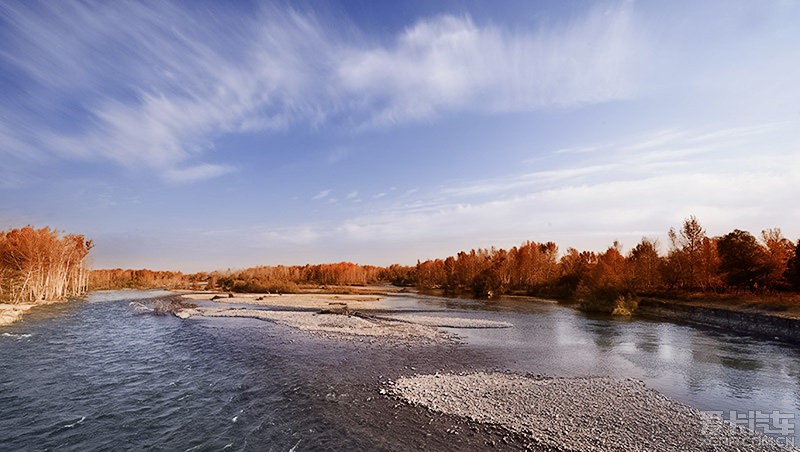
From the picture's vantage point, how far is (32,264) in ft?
173

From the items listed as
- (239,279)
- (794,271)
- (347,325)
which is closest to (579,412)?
(347,325)

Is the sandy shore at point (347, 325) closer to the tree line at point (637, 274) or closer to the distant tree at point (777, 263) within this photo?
the tree line at point (637, 274)

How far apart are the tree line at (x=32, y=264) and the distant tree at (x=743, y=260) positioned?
335 ft

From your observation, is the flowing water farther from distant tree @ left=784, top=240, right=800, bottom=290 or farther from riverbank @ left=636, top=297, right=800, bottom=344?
distant tree @ left=784, top=240, right=800, bottom=290

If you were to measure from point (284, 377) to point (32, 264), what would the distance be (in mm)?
57143

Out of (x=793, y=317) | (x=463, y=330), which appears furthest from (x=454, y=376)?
(x=793, y=317)

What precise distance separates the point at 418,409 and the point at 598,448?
242 inches

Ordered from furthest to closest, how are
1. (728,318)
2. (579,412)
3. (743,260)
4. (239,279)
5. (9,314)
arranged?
(239,279), (743,260), (728,318), (9,314), (579,412)

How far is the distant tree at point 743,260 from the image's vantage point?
54.4 meters

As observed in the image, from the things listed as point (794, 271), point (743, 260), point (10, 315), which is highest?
point (743, 260)

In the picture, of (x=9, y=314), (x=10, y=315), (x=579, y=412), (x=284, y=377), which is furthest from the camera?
(x=9, y=314)

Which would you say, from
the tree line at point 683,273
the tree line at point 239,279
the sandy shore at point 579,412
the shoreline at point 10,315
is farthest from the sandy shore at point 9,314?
the tree line at point 683,273

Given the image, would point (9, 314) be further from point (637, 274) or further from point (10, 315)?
point (637, 274)

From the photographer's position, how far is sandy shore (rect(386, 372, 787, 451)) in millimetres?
11398
